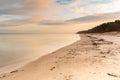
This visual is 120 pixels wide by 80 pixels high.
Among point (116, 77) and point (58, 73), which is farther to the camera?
point (58, 73)

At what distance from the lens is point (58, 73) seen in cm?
944

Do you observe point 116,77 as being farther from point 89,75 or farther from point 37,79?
point 37,79

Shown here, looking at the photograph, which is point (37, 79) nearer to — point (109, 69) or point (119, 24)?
point (109, 69)

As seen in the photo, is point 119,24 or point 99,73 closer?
point 99,73

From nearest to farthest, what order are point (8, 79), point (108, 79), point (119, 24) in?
1. point (108, 79)
2. point (8, 79)
3. point (119, 24)

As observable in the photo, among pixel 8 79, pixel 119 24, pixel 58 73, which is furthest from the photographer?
pixel 119 24

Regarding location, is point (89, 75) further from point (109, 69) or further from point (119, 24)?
point (119, 24)

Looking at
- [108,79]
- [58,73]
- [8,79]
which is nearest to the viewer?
[108,79]

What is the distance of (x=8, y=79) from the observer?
8.78 metres

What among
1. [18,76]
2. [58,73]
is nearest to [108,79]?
[58,73]

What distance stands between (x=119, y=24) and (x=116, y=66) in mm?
87050

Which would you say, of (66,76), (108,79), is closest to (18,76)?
(66,76)

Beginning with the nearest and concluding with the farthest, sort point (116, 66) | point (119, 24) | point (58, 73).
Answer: point (58, 73) < point (116, 66) < point (119, 24)

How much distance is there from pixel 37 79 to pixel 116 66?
13.7 feet
